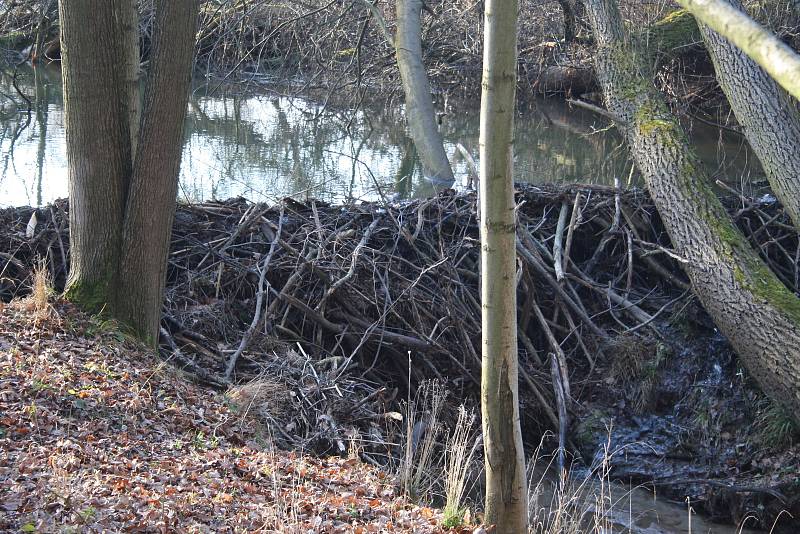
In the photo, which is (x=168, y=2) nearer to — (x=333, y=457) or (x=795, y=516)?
(x=333, y=457)

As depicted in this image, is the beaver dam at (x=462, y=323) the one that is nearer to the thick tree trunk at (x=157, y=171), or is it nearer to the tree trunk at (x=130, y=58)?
the thick tree trunk at (x=157, y=171)

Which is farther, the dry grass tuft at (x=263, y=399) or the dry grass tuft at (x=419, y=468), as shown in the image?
the dry grass tuft at (x=263, y=399)

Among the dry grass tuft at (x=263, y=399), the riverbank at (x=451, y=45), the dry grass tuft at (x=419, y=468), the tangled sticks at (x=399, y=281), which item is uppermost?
the riverbank at (x=451, y=45)

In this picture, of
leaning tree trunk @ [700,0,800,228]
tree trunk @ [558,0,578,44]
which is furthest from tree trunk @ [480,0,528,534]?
tree trunk @ [558,0,578,44]

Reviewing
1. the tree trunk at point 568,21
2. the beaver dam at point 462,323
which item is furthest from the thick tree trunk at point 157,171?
the tree trunk at point 568,21

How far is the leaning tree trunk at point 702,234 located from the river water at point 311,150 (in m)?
2.35

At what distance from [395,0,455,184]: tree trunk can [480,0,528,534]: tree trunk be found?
395 inches

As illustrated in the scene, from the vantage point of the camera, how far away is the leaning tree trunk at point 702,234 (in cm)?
689

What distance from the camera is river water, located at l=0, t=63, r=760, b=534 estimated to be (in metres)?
13.9

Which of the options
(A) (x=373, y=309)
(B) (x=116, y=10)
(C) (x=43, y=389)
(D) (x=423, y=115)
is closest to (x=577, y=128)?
(D) (x=423, y=115)

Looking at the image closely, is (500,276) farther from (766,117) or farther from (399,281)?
(766,117)

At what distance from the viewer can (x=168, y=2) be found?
19.7ft

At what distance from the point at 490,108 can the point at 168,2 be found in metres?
3.35

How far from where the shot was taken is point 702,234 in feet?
25.6
